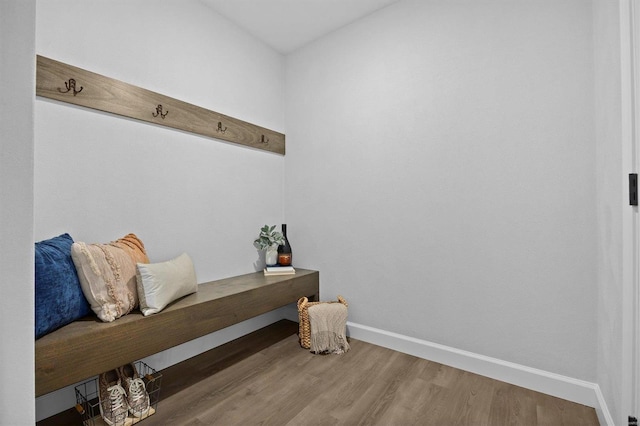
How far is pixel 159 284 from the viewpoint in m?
1.67

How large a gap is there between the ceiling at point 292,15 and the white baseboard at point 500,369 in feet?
8.55

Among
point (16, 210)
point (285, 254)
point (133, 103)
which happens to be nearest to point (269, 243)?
point (285, 254)

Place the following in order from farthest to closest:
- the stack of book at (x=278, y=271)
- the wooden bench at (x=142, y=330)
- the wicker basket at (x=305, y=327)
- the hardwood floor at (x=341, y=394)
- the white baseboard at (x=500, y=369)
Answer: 1. the stack of book at (x=278, y=271)
2. the wicker basket at (x=305, y=327)
3. the white baseboard at (x=500, y=369)
4. the hardwood floor at (x=341, y=394)
5. the wooden bench at (x=142, y=330)

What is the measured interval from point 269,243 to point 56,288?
1570mm

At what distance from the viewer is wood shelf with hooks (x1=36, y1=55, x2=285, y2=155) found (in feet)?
5.33

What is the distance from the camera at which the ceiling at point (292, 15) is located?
2410 mm

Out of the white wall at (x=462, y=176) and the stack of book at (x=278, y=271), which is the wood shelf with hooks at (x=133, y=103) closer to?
the white wall at (x=462, y=176)

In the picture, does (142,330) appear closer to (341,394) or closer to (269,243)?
(341,394)

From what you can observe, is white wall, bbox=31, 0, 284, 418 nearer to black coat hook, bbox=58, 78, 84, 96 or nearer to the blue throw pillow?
black coat hook, bbox=58, 78, 84, 96

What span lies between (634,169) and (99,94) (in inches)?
102

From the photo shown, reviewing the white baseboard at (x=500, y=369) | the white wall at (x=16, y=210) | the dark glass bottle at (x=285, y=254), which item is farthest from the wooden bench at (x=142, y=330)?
the white baseboard at (x=500, y=369)

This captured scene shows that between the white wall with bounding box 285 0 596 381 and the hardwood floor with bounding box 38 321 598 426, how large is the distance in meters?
0.24

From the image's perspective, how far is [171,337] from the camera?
1.67 metres

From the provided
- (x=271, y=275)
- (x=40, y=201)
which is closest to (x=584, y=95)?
(x=271, y=275)
